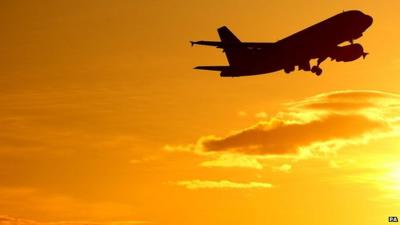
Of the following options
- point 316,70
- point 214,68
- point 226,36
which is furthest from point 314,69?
point 226,36

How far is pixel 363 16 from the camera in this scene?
359 ft

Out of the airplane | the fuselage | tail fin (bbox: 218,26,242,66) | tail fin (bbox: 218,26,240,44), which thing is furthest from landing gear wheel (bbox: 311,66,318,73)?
tail fin (bbox: 218,26,240,44)

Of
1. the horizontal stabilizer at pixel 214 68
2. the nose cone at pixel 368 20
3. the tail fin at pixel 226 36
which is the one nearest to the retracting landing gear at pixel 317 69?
the nose cone at pixel 368 20

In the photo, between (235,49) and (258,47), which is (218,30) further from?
(258,47)

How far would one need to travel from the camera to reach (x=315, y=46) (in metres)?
108

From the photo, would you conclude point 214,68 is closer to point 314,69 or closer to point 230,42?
point 230,42

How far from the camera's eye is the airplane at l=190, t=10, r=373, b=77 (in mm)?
107812

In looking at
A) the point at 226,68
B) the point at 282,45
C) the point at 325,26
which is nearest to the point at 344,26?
the point at 325,26

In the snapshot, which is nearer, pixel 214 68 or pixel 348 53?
pixel 348 53

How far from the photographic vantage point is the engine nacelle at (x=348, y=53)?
357 feet

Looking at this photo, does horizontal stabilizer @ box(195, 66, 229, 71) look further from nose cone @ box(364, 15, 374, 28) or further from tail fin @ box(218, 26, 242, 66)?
nose cone @ box(364, 15, 374, 28)

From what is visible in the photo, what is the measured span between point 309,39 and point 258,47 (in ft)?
27.6

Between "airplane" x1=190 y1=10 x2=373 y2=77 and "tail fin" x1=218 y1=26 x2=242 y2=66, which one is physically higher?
"tail fin" x1=218 y1=26 x2=242 y2=66

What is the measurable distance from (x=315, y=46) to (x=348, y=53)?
5452 millimetres
